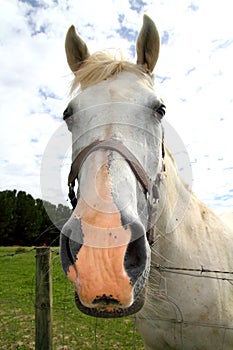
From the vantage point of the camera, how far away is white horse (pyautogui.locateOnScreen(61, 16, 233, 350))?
1.47 m

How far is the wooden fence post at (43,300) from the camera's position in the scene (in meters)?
3.28

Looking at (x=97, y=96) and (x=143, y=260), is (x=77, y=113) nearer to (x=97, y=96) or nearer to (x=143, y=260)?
(x=97, y=96)

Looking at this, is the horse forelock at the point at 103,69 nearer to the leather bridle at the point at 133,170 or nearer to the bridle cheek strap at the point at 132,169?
the leather bridle at the point at 133,170

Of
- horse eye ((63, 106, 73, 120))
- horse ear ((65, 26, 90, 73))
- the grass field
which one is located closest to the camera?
horse eye ((63, 106, 73, 120))

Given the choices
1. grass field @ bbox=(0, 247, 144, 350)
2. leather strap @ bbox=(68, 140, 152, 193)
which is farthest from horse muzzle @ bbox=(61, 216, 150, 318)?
grass field @ bbox=(0, 247, 144, 350)

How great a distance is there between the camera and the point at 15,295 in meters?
10.2

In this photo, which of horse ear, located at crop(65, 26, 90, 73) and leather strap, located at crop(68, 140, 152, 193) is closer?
leather strap, located at crop(68, 140, 152, 193)

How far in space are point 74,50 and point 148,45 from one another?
70cm

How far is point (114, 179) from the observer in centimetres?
162

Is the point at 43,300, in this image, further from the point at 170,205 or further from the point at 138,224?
the point at 138,224

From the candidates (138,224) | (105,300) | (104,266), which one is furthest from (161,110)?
(105,300)

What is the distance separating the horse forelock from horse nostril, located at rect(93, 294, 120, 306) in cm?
156

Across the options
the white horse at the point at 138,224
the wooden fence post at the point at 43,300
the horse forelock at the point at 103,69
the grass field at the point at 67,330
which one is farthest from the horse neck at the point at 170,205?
the grass field at the point at 67,330

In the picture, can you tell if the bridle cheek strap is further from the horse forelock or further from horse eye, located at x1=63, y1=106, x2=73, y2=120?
the horse forelock
